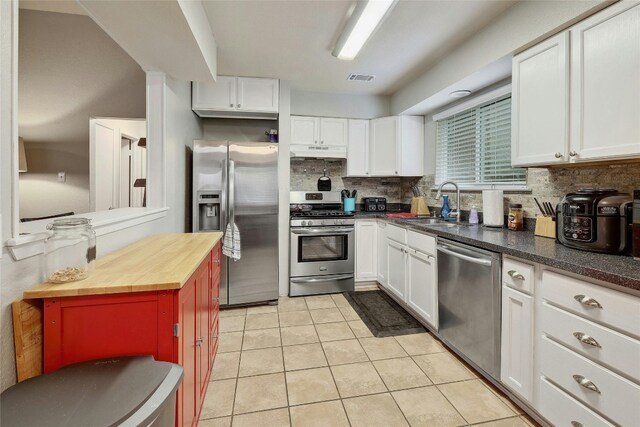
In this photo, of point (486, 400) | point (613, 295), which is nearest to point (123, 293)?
point (613, 295)

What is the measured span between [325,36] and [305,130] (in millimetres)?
1452

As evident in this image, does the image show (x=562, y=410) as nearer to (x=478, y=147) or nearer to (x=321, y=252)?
(x=478, y=147)

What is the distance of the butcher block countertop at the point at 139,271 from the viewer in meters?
1.02

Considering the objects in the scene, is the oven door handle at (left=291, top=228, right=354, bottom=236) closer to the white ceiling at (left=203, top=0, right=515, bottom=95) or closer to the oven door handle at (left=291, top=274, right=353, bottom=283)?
the oven door handle at (left=291, top=274, right=353, bottom=283)

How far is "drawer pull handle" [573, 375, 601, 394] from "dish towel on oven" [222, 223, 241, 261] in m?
2.66

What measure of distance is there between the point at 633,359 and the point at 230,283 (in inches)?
118

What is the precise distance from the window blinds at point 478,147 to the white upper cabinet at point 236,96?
2088mm

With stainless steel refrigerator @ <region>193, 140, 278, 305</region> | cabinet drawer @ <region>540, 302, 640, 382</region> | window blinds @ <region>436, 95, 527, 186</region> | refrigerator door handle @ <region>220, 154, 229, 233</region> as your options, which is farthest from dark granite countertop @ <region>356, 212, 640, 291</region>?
refrigerator door handle @ <region>220, 154, 229, 233</region>

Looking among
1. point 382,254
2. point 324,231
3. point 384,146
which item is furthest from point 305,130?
point 382,254

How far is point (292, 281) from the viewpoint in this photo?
3.58 m

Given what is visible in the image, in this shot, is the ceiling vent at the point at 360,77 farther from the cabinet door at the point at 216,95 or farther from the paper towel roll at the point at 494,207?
the paper towel roll at the point at 494,207

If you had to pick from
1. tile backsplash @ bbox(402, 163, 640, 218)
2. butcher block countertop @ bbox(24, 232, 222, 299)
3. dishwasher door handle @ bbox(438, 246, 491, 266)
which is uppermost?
tile backsplash @ bbox(402, 163, 640, 218)

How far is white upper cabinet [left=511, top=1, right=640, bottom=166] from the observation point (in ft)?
4.87

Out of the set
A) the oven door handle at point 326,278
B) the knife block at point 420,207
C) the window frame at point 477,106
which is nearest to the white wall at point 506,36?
the window frame at point 477,106
